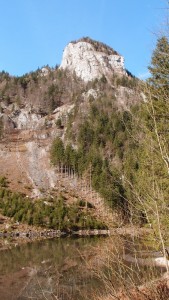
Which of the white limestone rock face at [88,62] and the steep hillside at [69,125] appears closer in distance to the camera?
the steep hillside at [69,125]

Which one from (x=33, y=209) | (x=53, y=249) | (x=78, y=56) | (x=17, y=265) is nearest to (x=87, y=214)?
(x=33, y=209)

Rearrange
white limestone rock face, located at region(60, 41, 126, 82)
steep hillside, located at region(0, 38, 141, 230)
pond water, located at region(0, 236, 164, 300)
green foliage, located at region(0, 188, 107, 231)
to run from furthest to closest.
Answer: white limestone rock face, located at region(60, 41, 126, 82), steep hillside, located at region(0, 38, 141, 230), green foliage, located at region(0, 188, 107, 231), pond water, located at region(0, 236, 164, 300)

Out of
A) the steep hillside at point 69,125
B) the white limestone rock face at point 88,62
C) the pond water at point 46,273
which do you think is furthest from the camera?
the white limestone rock face at point 88,62

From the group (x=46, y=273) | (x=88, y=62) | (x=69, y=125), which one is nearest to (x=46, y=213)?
(x=46, y=273)

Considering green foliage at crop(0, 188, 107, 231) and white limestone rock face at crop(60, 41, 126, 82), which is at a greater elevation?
white limestone rock face at crop(60, 41, 126, 82)

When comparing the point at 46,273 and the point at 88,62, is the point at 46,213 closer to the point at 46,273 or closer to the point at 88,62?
the point at 46,273

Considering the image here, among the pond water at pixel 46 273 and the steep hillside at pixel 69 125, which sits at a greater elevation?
the steep hillside at pixel 69 125

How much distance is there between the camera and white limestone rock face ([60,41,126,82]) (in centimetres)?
15075

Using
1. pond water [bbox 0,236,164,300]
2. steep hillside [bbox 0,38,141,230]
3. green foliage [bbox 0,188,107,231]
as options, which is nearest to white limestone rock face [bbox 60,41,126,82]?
steep hillside [bbox 0,38,141,230]

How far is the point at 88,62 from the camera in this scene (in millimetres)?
153750

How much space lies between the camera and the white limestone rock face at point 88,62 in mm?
150750

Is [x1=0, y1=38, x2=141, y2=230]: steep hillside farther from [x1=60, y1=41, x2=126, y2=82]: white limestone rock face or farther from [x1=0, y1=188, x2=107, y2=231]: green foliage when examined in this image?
[x1=0, y1=188, x2=107, y2=231]: green foliage

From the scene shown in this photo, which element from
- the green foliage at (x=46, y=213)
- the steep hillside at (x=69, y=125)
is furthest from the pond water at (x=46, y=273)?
the green foliage at (x=46, y=213)

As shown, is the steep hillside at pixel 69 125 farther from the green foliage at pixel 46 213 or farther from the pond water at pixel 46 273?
the pond water at pixel 46 273
